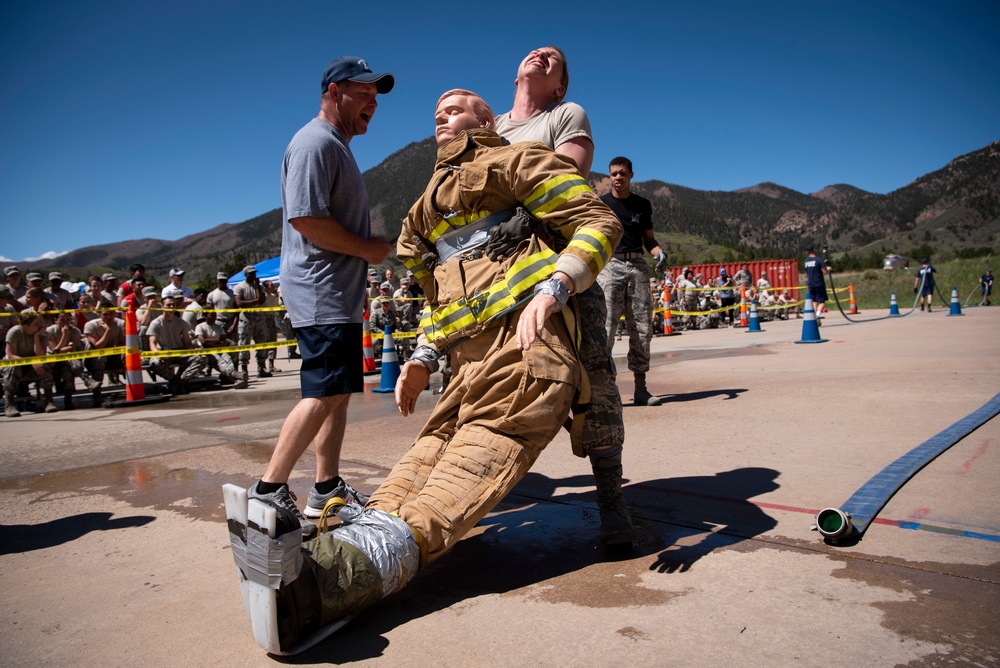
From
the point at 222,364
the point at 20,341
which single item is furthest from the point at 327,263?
the point at 222,364

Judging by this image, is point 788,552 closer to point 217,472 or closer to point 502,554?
point 502,554

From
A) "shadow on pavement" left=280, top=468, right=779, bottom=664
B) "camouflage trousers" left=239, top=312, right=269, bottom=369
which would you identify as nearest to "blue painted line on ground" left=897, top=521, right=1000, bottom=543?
"shadow on pavement" left=280, top=468, right=779, bottom=664

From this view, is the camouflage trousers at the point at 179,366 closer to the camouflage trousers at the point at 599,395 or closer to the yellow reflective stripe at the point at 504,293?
the yellow reflective stripe at the point at 504,293

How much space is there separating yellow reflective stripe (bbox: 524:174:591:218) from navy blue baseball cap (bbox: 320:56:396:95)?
1.14 meters

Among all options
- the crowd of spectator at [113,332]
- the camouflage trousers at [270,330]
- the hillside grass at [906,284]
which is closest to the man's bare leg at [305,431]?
the crowd of spectator at [113,332]

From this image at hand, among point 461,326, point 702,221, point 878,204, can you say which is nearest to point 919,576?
point 461,326

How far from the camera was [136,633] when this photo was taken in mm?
2043

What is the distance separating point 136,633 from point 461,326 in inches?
55.9

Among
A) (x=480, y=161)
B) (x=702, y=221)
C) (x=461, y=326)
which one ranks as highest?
(x=702, y=221)

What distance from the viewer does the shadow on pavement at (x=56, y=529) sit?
2.98 m

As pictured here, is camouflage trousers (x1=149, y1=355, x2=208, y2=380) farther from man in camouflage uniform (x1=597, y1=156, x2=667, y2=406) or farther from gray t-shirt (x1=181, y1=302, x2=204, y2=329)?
A: man in camouflage uniform (x1=597, y1=156, x2=667, y2=406)

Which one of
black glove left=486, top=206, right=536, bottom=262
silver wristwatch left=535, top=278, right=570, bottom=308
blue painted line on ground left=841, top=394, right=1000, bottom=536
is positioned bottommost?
blue painted line on ground left=841, top=394, right=1000, bottom=536

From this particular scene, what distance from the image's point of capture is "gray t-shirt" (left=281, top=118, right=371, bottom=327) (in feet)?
9.57

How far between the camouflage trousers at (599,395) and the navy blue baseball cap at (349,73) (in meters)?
1.41
